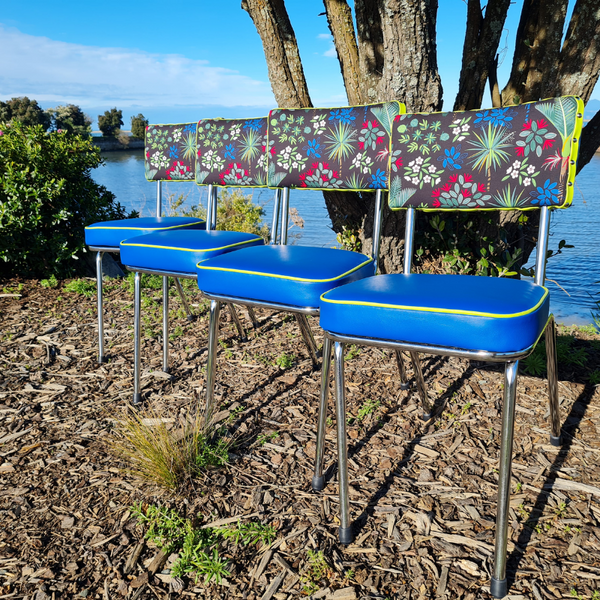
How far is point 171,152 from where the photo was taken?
3055 mm

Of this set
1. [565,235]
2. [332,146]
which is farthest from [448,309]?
[565,235]

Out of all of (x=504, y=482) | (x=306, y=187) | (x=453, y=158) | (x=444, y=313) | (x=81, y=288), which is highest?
(x=453, y=158)

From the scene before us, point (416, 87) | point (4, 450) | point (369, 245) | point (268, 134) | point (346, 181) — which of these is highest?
point (416, 87)

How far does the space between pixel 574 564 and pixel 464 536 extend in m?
0.28

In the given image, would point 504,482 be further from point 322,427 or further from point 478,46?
point 478,46

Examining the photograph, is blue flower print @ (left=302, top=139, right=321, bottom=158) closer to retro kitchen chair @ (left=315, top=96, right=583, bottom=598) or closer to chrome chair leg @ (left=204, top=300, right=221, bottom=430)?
retro kitchen chair @ (left=315, top=96, right=583, bottom=598)

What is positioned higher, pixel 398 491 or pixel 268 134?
pixel 268 134

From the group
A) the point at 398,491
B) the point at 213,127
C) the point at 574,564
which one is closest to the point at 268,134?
the point at 213,127

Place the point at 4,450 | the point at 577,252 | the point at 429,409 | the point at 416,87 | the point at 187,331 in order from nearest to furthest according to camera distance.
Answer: the point at 4,450
the point at 429,409
the point at 416,87
the point at 187,331
the point at 577,252

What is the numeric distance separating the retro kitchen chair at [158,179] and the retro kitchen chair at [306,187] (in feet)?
2.51

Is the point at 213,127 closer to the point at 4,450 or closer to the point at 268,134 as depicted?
the point at 268,134

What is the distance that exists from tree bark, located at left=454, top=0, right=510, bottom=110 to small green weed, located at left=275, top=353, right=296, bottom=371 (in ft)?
5.57

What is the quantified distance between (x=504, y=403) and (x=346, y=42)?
2553mm

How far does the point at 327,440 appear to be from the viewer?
79.0 inches
